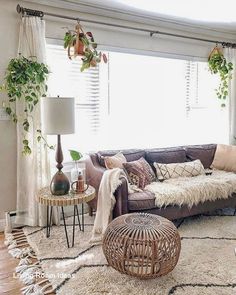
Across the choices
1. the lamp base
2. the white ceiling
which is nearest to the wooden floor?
the lamp base

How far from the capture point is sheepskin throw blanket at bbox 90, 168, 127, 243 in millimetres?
2688

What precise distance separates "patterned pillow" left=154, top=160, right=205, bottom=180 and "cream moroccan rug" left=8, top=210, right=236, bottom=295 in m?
0.68

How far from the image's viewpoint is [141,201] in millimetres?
2779

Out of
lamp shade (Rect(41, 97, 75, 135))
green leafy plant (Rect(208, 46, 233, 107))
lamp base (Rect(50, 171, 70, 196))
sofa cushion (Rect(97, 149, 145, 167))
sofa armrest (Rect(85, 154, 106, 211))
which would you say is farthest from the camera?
green leafy plant (Rect(208, 46, 233, 107))

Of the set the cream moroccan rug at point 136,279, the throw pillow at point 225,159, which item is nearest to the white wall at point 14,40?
the cream moroccan rug at point 136,279

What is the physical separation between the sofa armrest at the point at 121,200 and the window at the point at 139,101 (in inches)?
43.0

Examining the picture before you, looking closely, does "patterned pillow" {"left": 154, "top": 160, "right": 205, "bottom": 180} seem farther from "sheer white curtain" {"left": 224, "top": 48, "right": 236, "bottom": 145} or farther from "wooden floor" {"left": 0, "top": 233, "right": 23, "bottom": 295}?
"wooden floor" {"left": 0, "top": 233, "right": 23, "bottom": 295}

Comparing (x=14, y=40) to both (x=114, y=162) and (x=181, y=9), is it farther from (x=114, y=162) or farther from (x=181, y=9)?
(x=181, y=9)

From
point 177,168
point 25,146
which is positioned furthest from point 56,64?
point 177,168

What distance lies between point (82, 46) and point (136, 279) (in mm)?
2354

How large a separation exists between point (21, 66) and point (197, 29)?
2743mm

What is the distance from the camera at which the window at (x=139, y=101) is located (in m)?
3.49

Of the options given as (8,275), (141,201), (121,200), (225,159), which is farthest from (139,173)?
(8,275)

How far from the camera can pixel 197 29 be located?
421 cm
